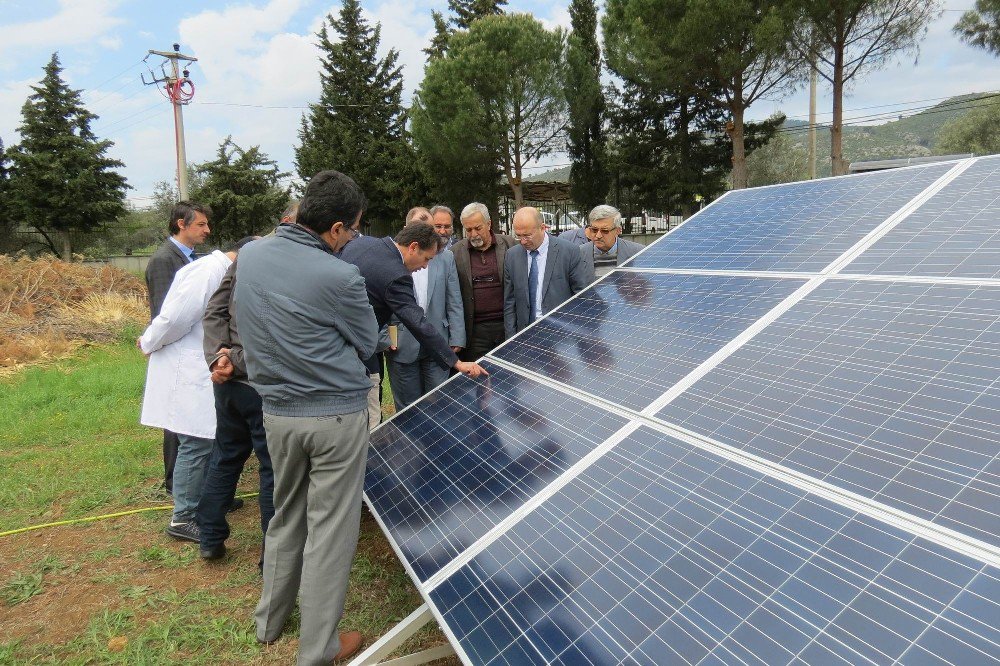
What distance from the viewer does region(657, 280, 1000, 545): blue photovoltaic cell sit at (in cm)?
168

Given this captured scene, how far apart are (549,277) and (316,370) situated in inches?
108

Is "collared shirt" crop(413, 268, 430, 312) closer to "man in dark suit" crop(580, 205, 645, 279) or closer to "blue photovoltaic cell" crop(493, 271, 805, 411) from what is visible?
"blue photovoltaic cell" crop(493, 271, 805, 411)

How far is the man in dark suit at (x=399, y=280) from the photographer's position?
3.75 m

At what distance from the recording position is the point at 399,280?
3746 millimetres

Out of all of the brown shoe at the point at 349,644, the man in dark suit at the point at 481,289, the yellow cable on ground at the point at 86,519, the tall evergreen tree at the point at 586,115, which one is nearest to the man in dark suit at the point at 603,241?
the man in dark suit at the point at 481,289

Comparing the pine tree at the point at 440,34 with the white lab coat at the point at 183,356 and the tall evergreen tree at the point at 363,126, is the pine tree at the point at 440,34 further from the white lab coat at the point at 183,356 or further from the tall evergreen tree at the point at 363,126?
the white lab coat at the point at 183,356

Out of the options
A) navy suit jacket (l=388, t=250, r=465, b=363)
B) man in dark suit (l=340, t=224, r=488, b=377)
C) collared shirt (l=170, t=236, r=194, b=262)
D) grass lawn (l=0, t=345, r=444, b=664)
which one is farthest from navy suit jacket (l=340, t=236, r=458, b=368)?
collared shirt (l=170, t=236, r=194, b=262)

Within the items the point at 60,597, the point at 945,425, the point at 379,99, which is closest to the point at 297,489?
the point at 60,597

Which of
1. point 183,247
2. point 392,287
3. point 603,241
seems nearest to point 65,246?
point 183,247

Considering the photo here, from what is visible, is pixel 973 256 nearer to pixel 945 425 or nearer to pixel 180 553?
pixel 945 425

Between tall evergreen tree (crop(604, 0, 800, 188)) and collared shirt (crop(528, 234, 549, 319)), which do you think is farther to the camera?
tall evergreen tree (crop(604, 0, 800, 188))

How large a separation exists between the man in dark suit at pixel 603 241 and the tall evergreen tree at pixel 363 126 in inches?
1179

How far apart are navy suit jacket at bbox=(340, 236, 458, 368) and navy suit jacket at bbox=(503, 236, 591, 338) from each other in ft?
4.91

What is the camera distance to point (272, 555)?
3.13 meters
